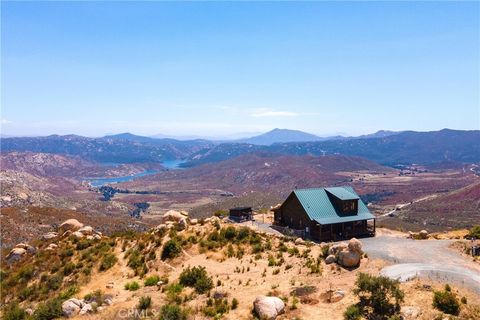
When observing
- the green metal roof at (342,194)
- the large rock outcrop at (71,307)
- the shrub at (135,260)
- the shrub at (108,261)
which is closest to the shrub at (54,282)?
the shrub at (108,261)

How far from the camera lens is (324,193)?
47250 millimetres

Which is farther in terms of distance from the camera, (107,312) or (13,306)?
(13,306)

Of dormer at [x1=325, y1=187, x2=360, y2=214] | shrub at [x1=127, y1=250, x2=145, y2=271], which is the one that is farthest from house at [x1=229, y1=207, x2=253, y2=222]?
shrub at [x1=127, y1=250, x2=145, y2=271]

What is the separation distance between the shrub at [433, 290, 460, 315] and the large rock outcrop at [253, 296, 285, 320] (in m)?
8.29

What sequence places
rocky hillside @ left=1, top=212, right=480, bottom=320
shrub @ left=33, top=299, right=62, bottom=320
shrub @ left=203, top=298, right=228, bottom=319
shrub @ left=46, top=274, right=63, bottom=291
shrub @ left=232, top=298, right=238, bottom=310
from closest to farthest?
rocky hillside @ left=1, top=212, right=480, bottom=320
shrub @ left=203, top=298, right=228, bottom=319
shrub @ left=232, top=298, right=238, bottom=310
shrub @ left=33, top=299, right=62, bottom=320
shrub @ left=46, top=274, right=63, bottom=291

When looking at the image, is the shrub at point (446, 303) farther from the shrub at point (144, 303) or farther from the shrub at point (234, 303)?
the shrub at point (144, 303)

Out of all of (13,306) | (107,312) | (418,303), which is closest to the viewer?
(418,303)

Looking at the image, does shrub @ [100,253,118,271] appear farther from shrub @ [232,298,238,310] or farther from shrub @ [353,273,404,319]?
shrub @ [353,273,404,319]

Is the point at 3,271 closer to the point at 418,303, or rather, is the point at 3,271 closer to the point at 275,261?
the point at 275,261

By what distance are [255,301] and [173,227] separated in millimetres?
19326

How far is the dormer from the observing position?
44781mm

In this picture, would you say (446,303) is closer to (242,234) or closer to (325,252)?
(325,252)

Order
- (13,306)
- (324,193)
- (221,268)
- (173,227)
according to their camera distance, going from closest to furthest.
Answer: (13,306) → (221,268) → (173,227) → (324,193)

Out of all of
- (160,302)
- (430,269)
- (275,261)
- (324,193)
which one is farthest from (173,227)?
(430,269)
